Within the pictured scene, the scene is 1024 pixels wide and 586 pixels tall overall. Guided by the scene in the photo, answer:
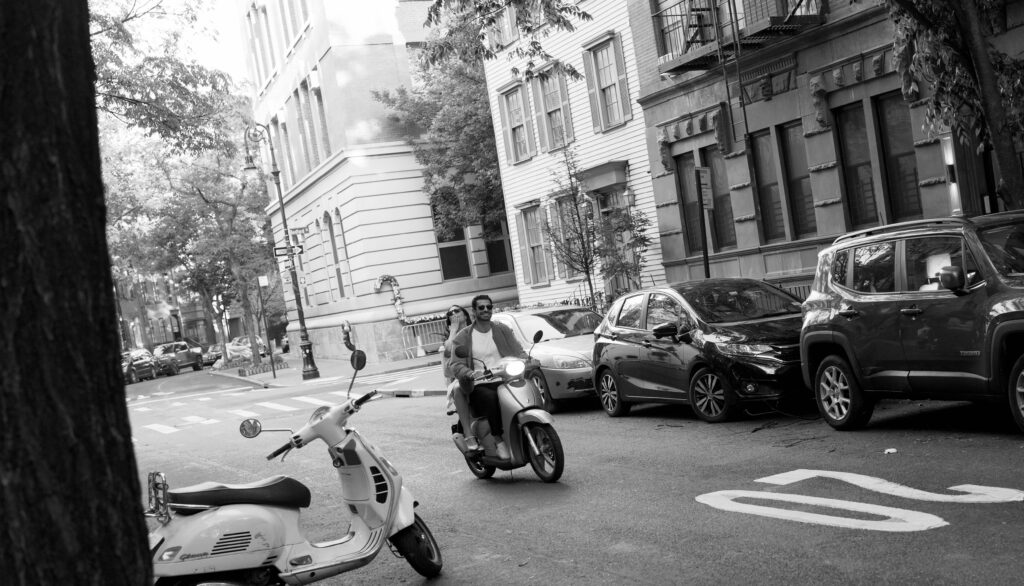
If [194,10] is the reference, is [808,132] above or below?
below

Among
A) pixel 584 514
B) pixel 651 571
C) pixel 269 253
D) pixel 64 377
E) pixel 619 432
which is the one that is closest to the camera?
pixel 64 377

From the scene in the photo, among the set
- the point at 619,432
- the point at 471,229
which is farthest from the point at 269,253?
the point at 619,432

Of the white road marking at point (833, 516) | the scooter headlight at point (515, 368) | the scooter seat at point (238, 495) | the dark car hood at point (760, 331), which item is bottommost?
the white road marking at point (833, 516)

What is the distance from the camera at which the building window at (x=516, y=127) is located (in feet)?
96.9

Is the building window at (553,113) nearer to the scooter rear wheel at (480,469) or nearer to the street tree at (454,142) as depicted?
the street tree at (454,142)

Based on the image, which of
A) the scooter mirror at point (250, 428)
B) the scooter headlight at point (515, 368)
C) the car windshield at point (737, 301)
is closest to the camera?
the scooter mirror at point (250, 428)

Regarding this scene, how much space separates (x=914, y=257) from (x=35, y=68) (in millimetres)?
8404

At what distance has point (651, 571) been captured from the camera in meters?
6.30

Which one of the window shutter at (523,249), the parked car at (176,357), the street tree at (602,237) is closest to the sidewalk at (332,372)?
the window shutter at (523,249)

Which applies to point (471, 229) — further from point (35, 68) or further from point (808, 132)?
point (35, 68)

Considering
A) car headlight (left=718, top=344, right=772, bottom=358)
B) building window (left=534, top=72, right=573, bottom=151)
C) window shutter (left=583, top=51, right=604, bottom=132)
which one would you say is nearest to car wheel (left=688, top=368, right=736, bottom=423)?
car headlight (left=718, top=344, right=772, bottom=358)

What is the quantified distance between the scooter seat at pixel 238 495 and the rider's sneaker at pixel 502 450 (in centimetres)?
403

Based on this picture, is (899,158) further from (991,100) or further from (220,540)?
(220,540)

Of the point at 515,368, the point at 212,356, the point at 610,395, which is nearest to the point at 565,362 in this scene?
the point at 610,395
